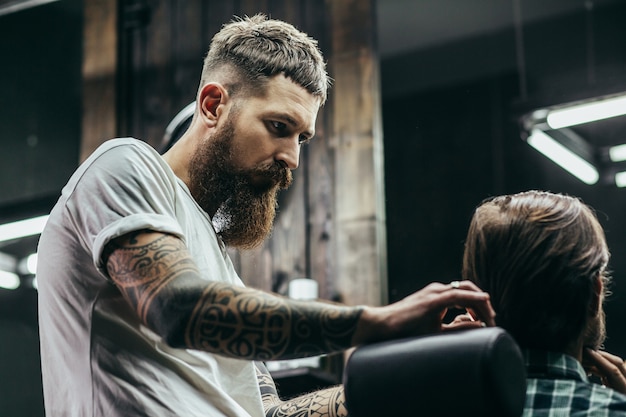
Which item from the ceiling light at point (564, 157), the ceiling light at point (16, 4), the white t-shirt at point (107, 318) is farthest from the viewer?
the ceiling light at point (16, 4)

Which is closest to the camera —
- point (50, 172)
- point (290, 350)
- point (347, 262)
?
point (290, 350)

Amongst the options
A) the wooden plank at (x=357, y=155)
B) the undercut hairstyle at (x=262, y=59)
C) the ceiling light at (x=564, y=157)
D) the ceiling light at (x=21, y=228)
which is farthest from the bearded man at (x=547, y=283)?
the ceiling light at (x=21, y=228)

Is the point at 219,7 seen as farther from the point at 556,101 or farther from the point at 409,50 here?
the point at 556,101

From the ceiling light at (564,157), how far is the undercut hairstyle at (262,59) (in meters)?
2.26

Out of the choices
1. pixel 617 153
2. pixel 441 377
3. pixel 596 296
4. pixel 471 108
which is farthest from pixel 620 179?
pixel 441 377

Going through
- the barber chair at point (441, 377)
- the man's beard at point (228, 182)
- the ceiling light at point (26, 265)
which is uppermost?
the man's beard at point (228, 182)

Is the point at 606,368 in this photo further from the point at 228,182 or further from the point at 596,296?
the point at 228,182

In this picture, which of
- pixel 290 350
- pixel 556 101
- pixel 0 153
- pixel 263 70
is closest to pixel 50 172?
pixel 0 153

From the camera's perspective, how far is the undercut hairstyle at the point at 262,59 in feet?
6.63

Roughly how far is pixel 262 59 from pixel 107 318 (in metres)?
0.70

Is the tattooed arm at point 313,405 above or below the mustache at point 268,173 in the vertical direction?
below

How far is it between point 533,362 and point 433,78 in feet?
11.3

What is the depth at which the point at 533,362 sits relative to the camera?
149cm

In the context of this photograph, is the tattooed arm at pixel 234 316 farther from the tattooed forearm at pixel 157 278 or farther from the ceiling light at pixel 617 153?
the ceiling light at pixel 617 153
